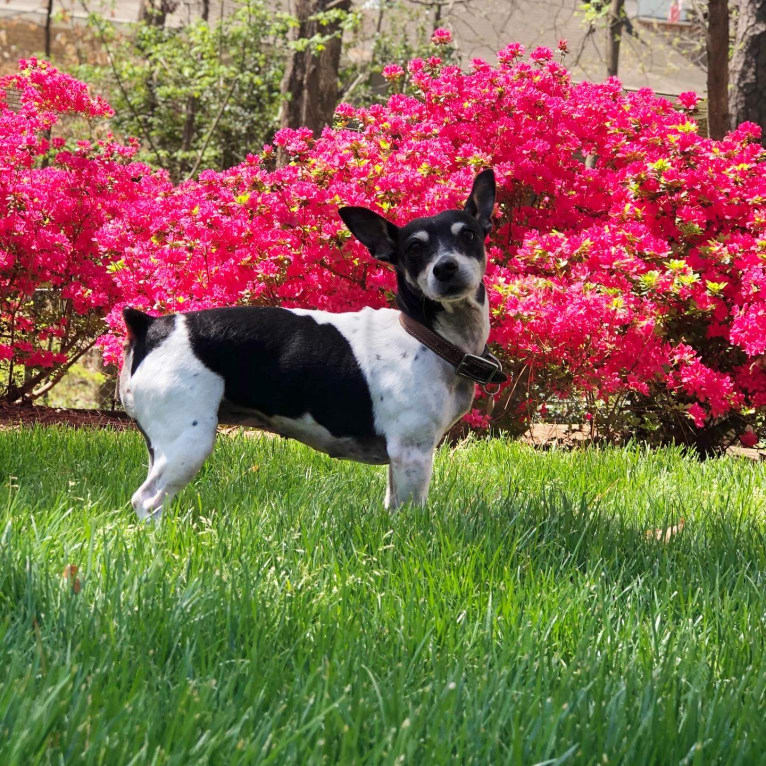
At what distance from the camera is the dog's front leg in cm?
352

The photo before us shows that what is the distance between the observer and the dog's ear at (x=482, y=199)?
3.80 m

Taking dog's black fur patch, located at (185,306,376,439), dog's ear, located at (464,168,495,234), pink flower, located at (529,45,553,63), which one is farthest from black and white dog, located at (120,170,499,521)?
pink flower, located at (529,45,553,63)

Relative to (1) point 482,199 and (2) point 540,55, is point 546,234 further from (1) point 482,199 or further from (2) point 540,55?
(1) point 482,199

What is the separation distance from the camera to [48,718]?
1.68m

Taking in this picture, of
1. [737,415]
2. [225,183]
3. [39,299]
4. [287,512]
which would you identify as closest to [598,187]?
[737,415]

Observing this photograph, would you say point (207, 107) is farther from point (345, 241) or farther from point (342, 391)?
point (342, 391)

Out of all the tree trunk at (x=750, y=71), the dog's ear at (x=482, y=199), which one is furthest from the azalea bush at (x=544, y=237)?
the dog's ear at (x=482, y=199)

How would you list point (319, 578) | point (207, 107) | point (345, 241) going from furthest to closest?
point (207, 107)
point (345, 241)
point (319, 578)

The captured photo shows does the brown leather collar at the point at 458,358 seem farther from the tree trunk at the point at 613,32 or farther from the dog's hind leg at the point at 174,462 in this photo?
the tree trunk at the point at 613,32

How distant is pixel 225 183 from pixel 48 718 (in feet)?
17.7

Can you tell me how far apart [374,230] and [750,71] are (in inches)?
241

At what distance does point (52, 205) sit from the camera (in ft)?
24.7

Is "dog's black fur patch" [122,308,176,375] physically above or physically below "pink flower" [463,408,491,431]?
above

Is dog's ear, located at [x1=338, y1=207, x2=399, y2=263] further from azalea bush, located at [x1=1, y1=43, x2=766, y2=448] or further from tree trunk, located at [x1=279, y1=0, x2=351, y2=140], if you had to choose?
tree trunk, located at [x1=279, y1=0, x2=351, y2=140]
